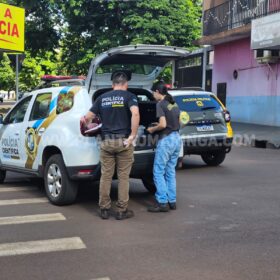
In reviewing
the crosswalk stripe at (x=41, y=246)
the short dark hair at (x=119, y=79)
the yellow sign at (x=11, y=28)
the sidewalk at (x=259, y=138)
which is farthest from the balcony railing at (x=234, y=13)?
the crosswalk stripe at (x=41, y=246)

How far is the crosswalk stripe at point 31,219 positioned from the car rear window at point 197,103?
4.48m

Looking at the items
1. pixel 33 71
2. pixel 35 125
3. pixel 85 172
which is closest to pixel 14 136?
pixel 35 125

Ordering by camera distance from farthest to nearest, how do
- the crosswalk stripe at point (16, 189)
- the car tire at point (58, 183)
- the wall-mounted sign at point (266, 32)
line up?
the wall-mounted sign at point (266, 32) < the crosswalk stripe at point (16, 189) < the car tire at point (58, 183)

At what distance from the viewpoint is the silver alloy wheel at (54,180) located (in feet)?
21.2

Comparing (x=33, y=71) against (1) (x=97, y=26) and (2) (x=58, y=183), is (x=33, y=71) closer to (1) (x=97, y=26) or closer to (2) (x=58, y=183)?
(1) (x=97, y=26)

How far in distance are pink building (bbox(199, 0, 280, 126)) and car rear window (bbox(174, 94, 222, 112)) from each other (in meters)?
9.72

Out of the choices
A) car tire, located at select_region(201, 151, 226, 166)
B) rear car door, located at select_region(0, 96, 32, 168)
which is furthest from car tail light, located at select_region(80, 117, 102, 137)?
car tire, located at select_region(201, 151, 226, 166)

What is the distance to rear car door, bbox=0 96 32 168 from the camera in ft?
24.1

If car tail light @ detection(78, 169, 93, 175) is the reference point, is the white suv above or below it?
above

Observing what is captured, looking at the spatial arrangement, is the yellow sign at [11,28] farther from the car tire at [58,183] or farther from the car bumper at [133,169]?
the car bumper at [133,169]

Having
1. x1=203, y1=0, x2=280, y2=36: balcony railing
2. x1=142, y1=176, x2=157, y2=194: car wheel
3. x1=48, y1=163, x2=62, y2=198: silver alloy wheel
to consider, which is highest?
x1=203, y1=0, x2=280, y2=36: balcony railing

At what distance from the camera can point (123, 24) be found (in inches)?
1019

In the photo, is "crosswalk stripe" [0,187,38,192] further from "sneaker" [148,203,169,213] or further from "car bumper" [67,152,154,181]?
"sneaker" [148,203,169,213]

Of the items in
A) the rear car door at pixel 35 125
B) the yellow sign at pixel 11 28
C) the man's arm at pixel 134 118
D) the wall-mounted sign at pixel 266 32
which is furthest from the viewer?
the yellow sign at pixel 11 28
